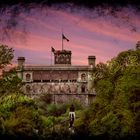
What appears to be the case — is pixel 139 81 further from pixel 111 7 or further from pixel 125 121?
pixel 111 7

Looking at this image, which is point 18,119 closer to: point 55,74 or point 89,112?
point 89,112

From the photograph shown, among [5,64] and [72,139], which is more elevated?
[5,64]

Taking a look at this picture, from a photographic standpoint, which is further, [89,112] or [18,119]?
[89,112]

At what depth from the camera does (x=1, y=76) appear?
13.8ft

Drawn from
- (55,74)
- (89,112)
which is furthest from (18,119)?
(55,74)

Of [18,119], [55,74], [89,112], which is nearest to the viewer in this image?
[18,119]

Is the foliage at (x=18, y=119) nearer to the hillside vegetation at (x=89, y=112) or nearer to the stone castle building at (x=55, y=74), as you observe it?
the hillside vegetation at (x=89, y=112)

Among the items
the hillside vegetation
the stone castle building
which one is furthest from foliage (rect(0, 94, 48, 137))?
the stone castle building

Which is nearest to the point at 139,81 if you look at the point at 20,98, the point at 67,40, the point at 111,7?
the point at 20,98

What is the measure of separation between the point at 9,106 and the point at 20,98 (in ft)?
2.82

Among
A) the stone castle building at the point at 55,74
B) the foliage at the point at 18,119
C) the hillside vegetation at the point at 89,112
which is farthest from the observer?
the stone castle building at the point at 55,74

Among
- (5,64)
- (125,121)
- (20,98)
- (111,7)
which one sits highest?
(111,7)

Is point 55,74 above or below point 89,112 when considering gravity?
above

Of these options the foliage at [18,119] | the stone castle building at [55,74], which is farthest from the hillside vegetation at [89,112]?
the stone castle building at [55,74]
